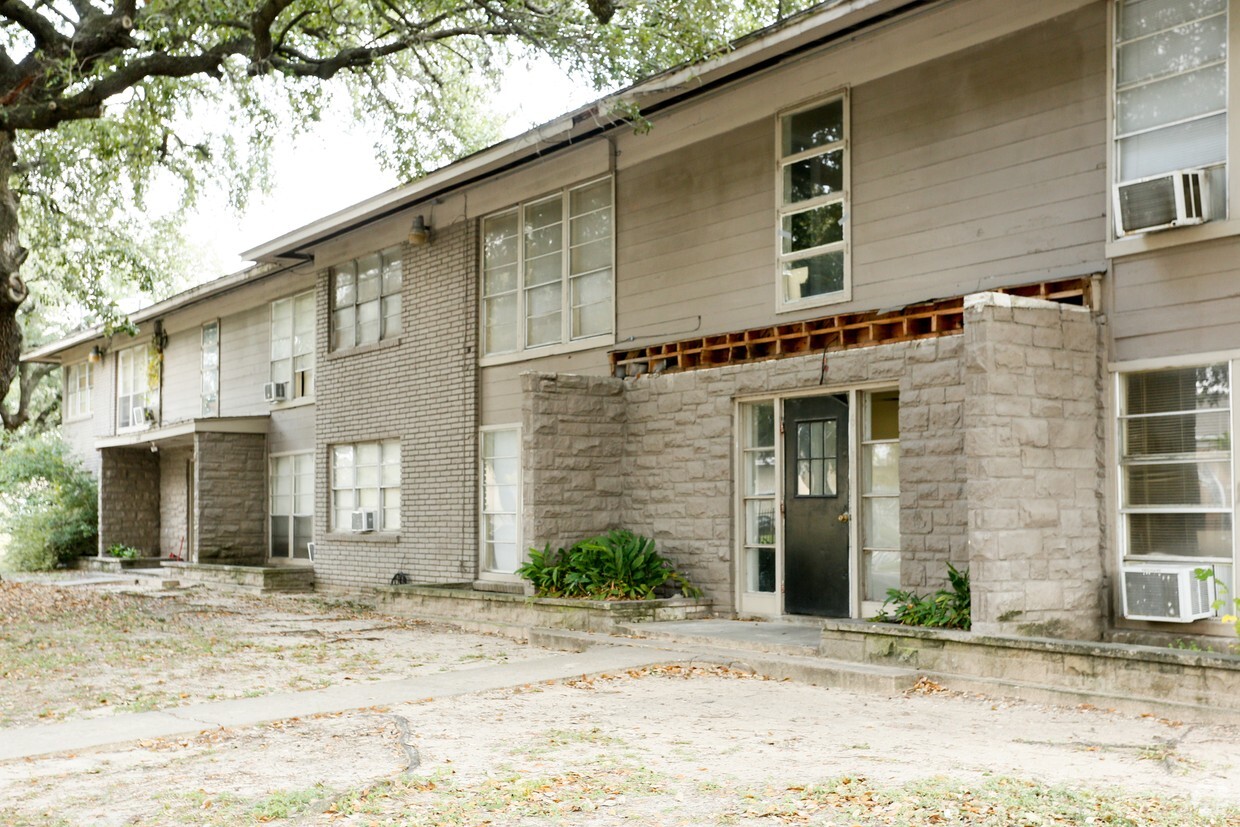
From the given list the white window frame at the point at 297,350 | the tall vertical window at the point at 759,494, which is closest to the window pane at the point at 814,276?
the tall vertical window at the point at 759,494

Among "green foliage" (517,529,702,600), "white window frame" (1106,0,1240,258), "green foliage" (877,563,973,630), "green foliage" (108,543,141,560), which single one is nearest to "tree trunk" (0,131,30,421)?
"green foliage" (108,543,141,560)

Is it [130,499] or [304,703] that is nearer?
[304,703]

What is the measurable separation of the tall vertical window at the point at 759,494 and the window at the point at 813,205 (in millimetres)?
1257

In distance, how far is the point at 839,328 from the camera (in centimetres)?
1145

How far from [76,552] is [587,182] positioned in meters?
17.5

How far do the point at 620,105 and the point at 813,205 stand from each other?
2.31 meters

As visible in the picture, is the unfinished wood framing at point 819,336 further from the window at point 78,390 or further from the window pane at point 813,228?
the window at point 78,390

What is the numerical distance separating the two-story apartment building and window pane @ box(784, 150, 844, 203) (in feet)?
0.09

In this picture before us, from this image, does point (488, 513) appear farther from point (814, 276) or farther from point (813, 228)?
point (813, 228)

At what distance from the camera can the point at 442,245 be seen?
17.4 m

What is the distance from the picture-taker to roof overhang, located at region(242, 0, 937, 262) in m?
10.7

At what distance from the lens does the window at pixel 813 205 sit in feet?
38.4

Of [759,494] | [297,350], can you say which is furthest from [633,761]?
[297,350]

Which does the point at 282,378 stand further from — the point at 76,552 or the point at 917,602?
the point at 917,602
